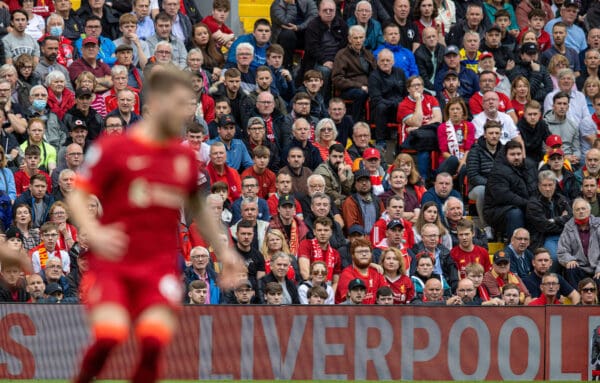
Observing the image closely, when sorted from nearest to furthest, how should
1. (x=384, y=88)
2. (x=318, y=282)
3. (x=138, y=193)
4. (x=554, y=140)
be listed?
(x=138, y=193), (x=318, y=282), (x=554, y=140), (x=384, y=88)

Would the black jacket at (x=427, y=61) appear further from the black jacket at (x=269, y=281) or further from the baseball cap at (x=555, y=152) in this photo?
the black jacket at (x=269, y=281)

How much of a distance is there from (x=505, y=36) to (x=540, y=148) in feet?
8.90

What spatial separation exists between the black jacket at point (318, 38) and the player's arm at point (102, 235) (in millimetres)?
12325

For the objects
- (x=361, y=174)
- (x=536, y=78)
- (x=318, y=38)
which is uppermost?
(x=318, y=38)

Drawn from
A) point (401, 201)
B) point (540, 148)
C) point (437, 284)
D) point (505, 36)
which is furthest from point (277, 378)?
point (505, 36)

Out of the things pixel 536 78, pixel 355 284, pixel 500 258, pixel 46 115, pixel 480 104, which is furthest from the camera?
pixel 536 78

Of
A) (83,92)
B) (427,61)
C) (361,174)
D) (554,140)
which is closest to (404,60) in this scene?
(427,61)

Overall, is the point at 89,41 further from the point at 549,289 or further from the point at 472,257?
the point at 549,289

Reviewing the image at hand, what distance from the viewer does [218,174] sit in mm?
16312

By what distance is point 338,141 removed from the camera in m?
18.0

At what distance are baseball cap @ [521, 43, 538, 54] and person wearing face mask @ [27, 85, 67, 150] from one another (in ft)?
24.5

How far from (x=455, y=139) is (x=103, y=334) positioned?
454 inches

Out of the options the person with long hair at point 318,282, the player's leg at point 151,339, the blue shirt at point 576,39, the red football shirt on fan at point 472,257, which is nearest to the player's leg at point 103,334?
the player's leg at point 151,339

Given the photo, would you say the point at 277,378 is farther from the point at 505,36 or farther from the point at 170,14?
the point at 505,36
